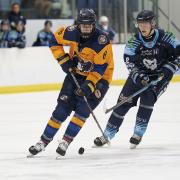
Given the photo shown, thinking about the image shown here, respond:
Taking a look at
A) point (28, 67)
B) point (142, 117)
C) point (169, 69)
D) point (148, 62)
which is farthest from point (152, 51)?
point (28, 67)

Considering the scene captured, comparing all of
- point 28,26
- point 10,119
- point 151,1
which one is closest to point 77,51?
point 10,119

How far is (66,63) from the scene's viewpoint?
5.79 meters

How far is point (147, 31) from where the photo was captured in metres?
6.00

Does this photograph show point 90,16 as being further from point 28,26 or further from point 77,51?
point 28,26

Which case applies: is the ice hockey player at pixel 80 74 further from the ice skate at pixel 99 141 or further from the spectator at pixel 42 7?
the spectator at pixel 42 7

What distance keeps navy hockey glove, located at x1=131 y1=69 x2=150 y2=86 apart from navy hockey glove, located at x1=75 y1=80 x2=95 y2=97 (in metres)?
0.55

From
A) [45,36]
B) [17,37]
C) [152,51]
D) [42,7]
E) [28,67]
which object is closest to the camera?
[152,51]

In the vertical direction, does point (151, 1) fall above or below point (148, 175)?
below

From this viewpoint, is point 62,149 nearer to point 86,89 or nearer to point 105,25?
point 86,89

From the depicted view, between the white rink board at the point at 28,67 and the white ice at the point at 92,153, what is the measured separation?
2.19 meters

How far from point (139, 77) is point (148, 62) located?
0.14 meters

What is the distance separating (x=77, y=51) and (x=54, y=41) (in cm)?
21

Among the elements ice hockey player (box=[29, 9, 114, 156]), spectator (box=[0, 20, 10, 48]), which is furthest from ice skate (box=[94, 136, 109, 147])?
spectator (box=[0, 20, 10, 48])

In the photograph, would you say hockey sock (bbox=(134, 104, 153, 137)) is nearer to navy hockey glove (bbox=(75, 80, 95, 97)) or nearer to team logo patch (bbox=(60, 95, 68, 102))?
navy hockey glove (bbox=(75, 80, 95, 97))
